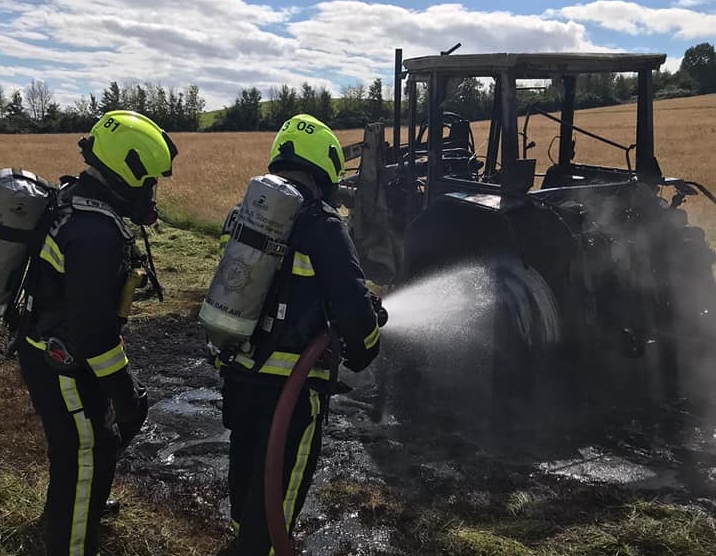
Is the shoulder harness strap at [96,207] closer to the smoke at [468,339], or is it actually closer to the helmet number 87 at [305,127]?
the helmet number 87 at [305,127]

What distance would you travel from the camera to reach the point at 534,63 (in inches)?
179

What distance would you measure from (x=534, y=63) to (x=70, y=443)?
12.2 ft

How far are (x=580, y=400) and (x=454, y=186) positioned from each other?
1882 mm

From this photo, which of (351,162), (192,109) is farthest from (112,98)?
(351,162)

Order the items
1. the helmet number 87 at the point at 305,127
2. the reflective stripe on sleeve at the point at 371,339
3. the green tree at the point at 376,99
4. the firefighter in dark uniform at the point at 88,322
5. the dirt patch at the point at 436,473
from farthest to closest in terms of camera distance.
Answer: the green tree at the point at 376,99 < the dirt patch at the point at 436,473 < the helmet number 87 at the point at 305,127 < the reflective stripe on sleeve at the point at 371,339 < the firefighter in dark uniform at the point at 88,322

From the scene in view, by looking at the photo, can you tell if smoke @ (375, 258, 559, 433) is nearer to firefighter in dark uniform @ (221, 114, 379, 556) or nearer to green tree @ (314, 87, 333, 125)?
firefighter in dark uniform @ (221, 114, 379, 556)

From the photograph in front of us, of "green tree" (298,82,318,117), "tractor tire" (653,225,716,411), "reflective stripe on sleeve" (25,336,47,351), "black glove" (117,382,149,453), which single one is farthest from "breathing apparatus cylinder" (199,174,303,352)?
"green tree" (298,82,318,117)

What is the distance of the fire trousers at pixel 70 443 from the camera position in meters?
2.75

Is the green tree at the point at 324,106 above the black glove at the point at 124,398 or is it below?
above

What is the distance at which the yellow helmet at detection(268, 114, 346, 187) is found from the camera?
2.75 meters

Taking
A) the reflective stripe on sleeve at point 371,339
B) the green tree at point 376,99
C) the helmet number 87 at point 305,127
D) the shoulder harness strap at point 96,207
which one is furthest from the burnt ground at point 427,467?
the green tree at point 376,99

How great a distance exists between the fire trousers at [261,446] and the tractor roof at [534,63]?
9.38 ft

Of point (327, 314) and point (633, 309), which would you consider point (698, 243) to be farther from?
point (327, 314)

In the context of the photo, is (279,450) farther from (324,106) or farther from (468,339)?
(324,106)
